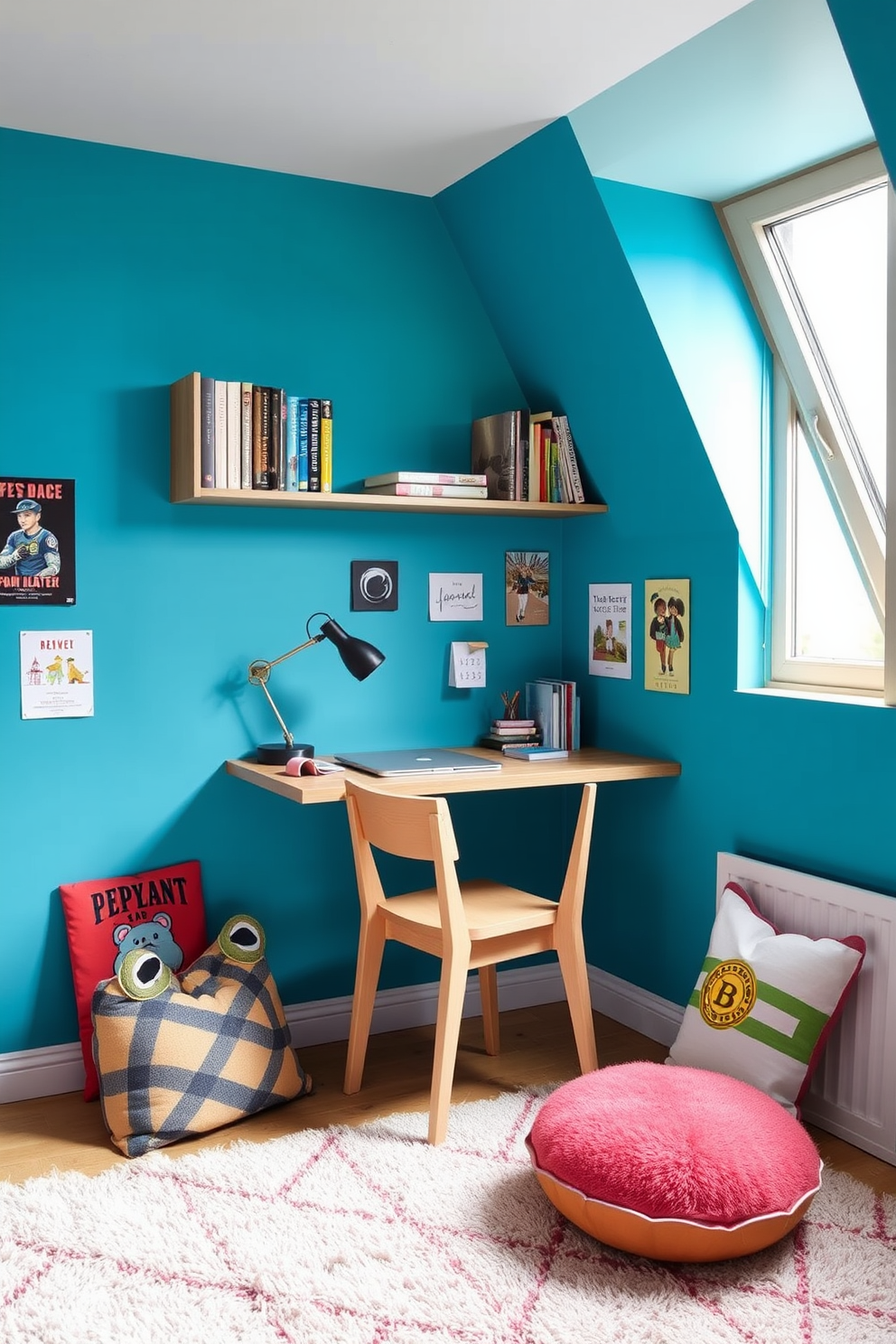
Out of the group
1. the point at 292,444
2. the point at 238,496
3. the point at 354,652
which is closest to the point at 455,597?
the point at 354,652

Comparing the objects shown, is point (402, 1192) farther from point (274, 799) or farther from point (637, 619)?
point (637, 619)

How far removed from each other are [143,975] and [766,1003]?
4.71 feet

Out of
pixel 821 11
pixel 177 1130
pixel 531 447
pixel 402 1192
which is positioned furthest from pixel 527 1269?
pixel 821 11

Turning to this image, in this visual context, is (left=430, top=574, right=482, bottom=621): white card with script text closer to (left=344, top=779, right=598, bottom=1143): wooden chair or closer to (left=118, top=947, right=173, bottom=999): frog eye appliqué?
(left=344, top=779, right=598, bottom=1143): wooden chair

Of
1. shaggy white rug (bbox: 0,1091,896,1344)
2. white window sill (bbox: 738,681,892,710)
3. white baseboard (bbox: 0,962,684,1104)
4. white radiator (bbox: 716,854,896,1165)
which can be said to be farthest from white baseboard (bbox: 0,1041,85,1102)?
white window sill (bbox: 738,681,892,710)

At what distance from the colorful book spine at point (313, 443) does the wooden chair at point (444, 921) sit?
0.81 m

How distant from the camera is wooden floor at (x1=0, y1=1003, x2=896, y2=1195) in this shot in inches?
100

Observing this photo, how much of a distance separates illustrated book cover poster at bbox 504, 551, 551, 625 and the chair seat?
0.89m

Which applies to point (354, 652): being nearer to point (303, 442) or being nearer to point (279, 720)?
point (279, 720)

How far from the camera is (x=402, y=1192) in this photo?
238 centimetres

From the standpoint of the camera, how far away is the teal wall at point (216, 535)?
9.36ft

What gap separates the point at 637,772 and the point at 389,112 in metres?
1.74

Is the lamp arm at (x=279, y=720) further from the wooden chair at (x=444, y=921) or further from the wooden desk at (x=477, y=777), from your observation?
the wooden chair at (x=444, y=921)

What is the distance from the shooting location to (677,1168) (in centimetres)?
208
